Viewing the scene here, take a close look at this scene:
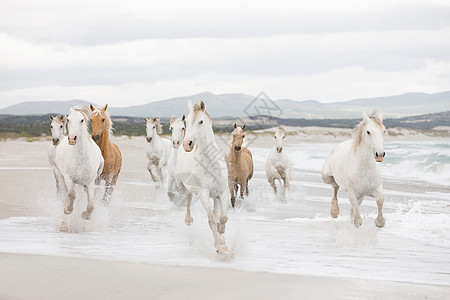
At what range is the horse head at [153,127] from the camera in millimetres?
16956

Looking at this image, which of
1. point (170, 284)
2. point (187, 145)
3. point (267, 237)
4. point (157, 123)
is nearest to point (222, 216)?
point (187, 145)

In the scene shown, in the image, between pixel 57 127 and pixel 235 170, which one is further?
pixel 235 170

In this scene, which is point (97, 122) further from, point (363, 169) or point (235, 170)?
point (363, 169)

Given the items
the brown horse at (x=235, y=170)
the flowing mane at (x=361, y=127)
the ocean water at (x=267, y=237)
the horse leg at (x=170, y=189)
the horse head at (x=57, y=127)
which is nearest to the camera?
the ocean water at (x=267, y=237)

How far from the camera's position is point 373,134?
7.63 m

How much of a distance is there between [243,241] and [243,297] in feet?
7.45

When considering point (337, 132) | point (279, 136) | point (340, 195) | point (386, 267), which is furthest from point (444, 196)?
point (337, 132)

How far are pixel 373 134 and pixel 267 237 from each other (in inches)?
92.1

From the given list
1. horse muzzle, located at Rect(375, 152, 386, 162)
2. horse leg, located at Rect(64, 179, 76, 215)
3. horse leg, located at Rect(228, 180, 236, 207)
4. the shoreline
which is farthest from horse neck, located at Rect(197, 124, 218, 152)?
horse leg, located at Rect(228, 180, 236, 207)

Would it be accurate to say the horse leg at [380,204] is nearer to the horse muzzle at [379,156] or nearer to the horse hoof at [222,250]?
the horse muzzle at [379,156]

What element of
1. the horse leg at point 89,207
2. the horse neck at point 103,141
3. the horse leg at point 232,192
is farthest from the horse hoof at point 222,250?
the horse leg at point 232,192

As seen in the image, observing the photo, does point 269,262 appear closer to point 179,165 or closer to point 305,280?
point 305,280

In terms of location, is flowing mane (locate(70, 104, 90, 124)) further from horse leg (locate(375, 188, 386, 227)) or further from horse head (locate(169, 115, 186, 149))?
horse leg (locate(375, 188, 386, 227))

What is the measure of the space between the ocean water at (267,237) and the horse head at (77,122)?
1.47 m
